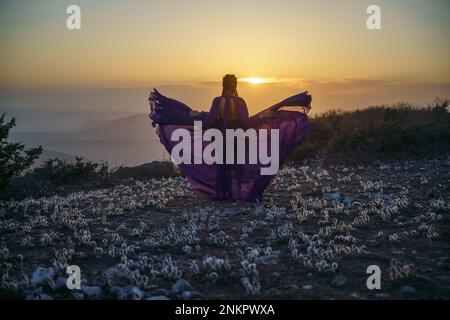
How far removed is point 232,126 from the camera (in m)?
14.1

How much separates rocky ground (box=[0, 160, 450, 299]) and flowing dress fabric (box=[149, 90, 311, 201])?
58cm

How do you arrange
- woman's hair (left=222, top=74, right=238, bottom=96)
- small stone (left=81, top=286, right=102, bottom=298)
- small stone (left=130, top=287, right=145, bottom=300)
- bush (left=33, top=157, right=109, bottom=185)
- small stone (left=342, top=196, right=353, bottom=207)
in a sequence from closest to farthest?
1. small stone (left=130, top=287, right=145, bottom=300)
2. small stone (left=81, top=286, right=102, bottom=298)
3. small stone (left=342, top=196, right=353, bottom=207)
4. woman's hair (left=222, top=74, right=238, bottom=96)
5. bush (left=33, top=157, right=109, bottom=185)

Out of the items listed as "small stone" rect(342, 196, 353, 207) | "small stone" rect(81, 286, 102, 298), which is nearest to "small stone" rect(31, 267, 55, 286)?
"small stone" rect(81, 286, 102, 298)

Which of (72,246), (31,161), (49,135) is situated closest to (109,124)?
(49,135)

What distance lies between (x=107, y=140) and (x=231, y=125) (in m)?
77.3

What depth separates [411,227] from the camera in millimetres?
10125

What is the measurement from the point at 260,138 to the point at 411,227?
5131 mm

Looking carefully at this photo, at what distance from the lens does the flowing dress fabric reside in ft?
45.8

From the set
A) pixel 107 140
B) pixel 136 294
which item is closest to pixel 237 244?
A: pixel 136 294

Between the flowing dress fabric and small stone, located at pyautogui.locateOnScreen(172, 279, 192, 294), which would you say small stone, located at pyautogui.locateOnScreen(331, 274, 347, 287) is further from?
the flowing dress fabric

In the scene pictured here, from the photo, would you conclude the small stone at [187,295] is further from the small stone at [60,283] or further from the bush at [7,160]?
the bush at [7,160]

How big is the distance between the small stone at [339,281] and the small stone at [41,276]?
11.9 ft

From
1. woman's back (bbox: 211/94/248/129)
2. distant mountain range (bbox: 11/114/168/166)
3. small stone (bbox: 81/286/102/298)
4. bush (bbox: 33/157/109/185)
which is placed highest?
woman's back (bbox: 211/94/248/129)
